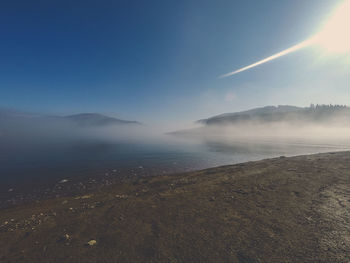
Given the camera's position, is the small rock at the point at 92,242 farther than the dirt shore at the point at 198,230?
Yes

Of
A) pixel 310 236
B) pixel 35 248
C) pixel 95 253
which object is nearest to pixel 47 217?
pixel 35 248

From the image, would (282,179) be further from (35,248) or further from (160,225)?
(35,248)

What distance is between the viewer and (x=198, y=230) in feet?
19.5

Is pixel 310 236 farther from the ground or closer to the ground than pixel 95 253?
farther from the ground

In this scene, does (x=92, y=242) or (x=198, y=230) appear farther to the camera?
(x=198, y=230)

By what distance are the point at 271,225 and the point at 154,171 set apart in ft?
67.5

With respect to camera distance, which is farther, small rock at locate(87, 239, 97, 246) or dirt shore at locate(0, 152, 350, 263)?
small rock at locate(87, 239, 97, 246)

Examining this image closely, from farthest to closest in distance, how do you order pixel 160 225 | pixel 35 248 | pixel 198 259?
pixel 160 225 < pixel 35 248 < pixel 198 259

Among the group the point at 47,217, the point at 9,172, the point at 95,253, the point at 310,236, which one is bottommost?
the point at 9,172

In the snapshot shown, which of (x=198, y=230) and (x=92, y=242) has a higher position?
(x=198, y=230)

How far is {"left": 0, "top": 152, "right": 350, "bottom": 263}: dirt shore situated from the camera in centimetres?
471

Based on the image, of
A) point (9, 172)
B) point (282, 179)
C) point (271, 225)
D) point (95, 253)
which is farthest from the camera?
point (9, 172)

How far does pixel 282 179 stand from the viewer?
12.0 metres

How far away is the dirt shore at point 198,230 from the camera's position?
4714mm
